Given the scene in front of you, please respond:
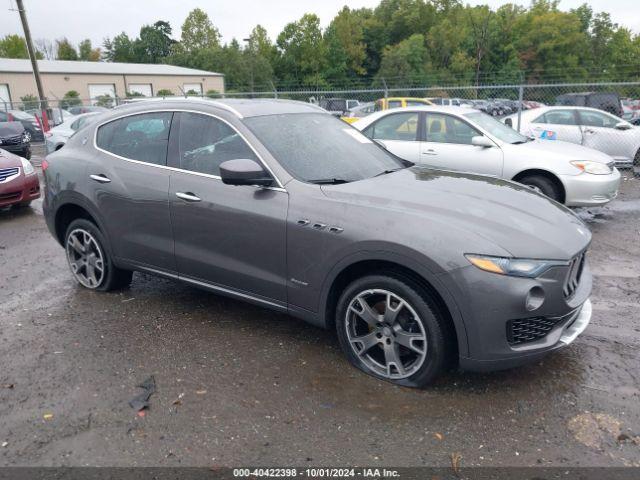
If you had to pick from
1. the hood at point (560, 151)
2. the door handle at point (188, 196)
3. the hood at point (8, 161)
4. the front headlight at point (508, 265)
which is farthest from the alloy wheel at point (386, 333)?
the hood at point (8, 161)

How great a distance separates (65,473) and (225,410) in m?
0.89

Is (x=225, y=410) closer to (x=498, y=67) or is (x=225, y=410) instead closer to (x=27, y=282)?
(x=27, y=282)

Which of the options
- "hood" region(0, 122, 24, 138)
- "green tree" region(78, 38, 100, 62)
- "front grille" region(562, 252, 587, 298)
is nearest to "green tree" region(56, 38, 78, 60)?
"green tree" region(78, 38, 100, 62)

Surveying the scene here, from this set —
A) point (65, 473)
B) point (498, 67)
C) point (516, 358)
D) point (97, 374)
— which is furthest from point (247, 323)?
point (498, 67)

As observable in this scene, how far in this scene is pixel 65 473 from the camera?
266 centimetres

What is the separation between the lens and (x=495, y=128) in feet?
26.1

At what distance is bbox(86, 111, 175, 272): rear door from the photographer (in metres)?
→ 4.23

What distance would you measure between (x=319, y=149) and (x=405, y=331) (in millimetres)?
1577

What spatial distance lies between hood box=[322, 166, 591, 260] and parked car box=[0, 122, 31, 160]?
15538 mm

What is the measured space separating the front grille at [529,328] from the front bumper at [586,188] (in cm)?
467

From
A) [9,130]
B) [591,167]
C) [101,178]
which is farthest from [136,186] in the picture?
[9,130]

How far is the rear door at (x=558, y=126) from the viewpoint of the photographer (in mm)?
11805

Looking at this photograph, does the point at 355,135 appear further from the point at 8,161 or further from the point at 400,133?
the point at 8,161

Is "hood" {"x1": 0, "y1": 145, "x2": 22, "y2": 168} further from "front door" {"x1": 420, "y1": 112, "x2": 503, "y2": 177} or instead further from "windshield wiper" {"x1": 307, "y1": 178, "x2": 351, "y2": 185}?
"windshield wiper" {"x1": 307, "y1": 178, "x2": 351, "y2": 185}
